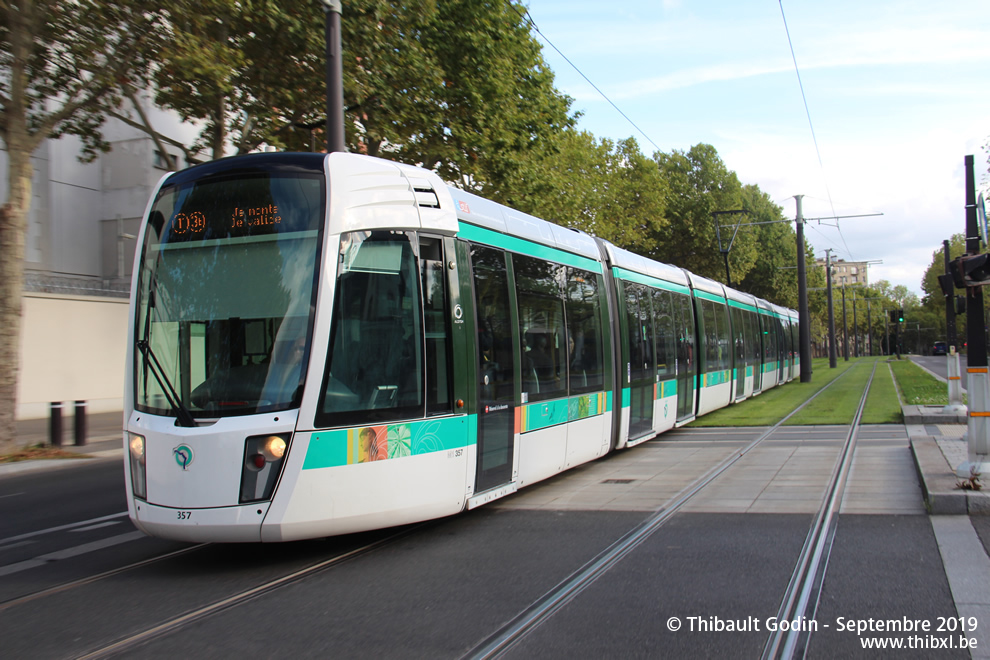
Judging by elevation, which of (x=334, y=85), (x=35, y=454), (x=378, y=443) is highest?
(x=334, y=85)

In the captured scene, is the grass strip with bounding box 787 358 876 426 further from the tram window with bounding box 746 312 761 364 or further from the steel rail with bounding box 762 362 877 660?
the steel rail with bounding box 762 362 877 660

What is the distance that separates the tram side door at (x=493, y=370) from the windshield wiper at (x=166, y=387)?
2466 millimetres

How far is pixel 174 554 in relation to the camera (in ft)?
20.5

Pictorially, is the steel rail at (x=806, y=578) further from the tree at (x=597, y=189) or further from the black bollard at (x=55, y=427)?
the tree at (x=597, y=189)

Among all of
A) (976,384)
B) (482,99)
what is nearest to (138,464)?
(976,384)

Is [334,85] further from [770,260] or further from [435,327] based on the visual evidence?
[770,260]

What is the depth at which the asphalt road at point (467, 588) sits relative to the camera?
13.4 feet

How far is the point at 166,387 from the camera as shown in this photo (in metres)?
5.68

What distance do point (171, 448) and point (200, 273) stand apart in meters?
1.35

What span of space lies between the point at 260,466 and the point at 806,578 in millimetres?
3765

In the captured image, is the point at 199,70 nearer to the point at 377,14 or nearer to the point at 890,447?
the point at 377,14

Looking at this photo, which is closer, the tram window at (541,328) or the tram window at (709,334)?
the tram window at (541,328)

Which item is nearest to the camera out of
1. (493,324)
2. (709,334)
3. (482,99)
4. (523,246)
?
(493,324)

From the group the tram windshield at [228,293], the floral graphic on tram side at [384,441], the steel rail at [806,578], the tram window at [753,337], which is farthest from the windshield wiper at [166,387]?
the tram window at [753,337]
